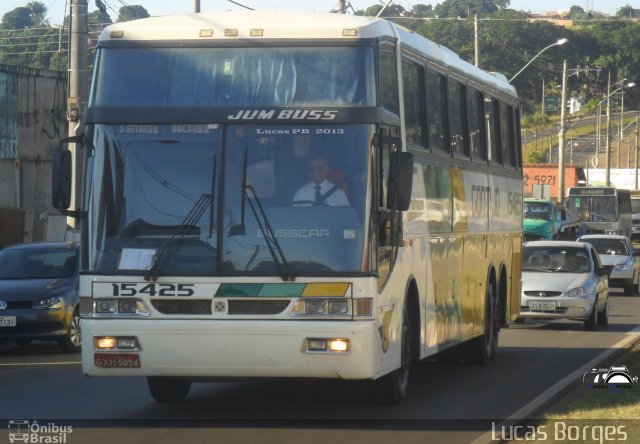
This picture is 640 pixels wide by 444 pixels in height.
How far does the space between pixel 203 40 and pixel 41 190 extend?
88.7 ft

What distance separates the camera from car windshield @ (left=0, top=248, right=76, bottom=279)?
19531mm

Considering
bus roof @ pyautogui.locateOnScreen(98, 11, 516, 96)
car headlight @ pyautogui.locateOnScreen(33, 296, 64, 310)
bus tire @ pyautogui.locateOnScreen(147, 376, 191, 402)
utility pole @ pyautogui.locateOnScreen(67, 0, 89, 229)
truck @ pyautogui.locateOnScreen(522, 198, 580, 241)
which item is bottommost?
bus tire @ pyautogui.locateOnScreen(147, 376, 191, 402)

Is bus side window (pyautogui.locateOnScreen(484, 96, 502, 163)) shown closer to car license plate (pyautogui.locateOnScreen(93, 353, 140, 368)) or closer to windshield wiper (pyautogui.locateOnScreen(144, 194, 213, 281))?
windshield wiper (pyautogui.locateOnScreen(144, 194, 213, 281))

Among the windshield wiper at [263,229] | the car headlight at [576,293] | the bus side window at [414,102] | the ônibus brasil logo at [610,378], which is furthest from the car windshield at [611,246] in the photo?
the windshield wiper at [263,229]


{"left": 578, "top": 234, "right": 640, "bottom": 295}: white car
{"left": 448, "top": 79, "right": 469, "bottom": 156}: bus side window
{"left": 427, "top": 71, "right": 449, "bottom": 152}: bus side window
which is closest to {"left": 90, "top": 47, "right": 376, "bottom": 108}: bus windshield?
{"left": 427, "top": 71, "right": 449, "bottom": 152}: bus side window

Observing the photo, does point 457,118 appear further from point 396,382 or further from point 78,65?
point 78,65

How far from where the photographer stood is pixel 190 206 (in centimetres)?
1099

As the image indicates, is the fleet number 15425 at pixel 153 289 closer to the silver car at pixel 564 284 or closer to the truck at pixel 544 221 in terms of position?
the silver car at pixel 564 284

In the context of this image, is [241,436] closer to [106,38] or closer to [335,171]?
[335,171]

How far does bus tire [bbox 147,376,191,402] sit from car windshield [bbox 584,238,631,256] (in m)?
26.5

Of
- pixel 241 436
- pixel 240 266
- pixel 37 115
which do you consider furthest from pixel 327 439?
pixel 37 115

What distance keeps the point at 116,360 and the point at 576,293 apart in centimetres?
1414

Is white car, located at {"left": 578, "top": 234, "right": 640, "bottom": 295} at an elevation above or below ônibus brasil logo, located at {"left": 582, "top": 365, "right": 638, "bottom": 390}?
above

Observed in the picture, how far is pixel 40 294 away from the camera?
1880cm
